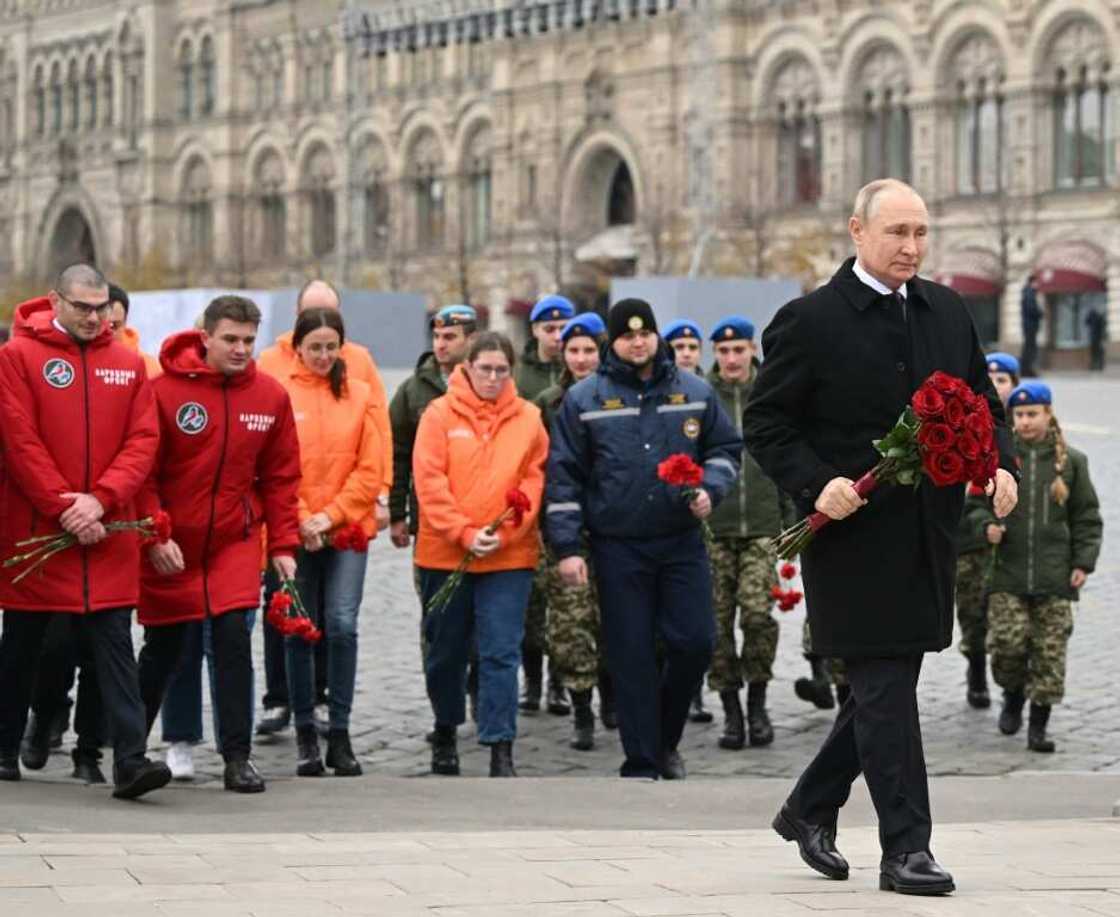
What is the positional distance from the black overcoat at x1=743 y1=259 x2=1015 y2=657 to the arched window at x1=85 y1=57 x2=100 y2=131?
8241 cm

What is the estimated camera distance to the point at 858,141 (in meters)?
57.2

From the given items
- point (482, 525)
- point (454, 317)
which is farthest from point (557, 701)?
point (482, 525)

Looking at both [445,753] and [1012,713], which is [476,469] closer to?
[445,753]

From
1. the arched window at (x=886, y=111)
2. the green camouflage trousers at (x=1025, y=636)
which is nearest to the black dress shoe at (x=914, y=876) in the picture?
the green camouflage trousers at (x=1025, y=636)

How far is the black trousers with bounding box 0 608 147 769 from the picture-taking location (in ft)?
29.1

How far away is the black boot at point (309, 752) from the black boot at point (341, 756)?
0.24 feet

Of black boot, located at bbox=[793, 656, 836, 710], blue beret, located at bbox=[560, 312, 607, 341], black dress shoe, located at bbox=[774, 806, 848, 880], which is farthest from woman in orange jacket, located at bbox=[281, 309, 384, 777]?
black dress shoe, located at bbox=[774, 806, 848, 880]

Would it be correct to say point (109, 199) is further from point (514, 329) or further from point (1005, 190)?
point (1005, 190)

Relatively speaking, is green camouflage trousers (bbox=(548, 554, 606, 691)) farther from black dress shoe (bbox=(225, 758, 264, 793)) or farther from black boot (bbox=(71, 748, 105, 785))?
black boot (bbox=(71, 748, 105, 785))

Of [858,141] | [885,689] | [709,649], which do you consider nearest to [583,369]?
[709,649]

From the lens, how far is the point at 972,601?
12.4 m

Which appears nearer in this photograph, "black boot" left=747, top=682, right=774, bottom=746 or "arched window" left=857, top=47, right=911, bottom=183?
"black boot" left=747, top=682, right=774, bottom=746

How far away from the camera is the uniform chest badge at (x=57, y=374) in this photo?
896 cm

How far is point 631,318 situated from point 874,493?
358 cm
